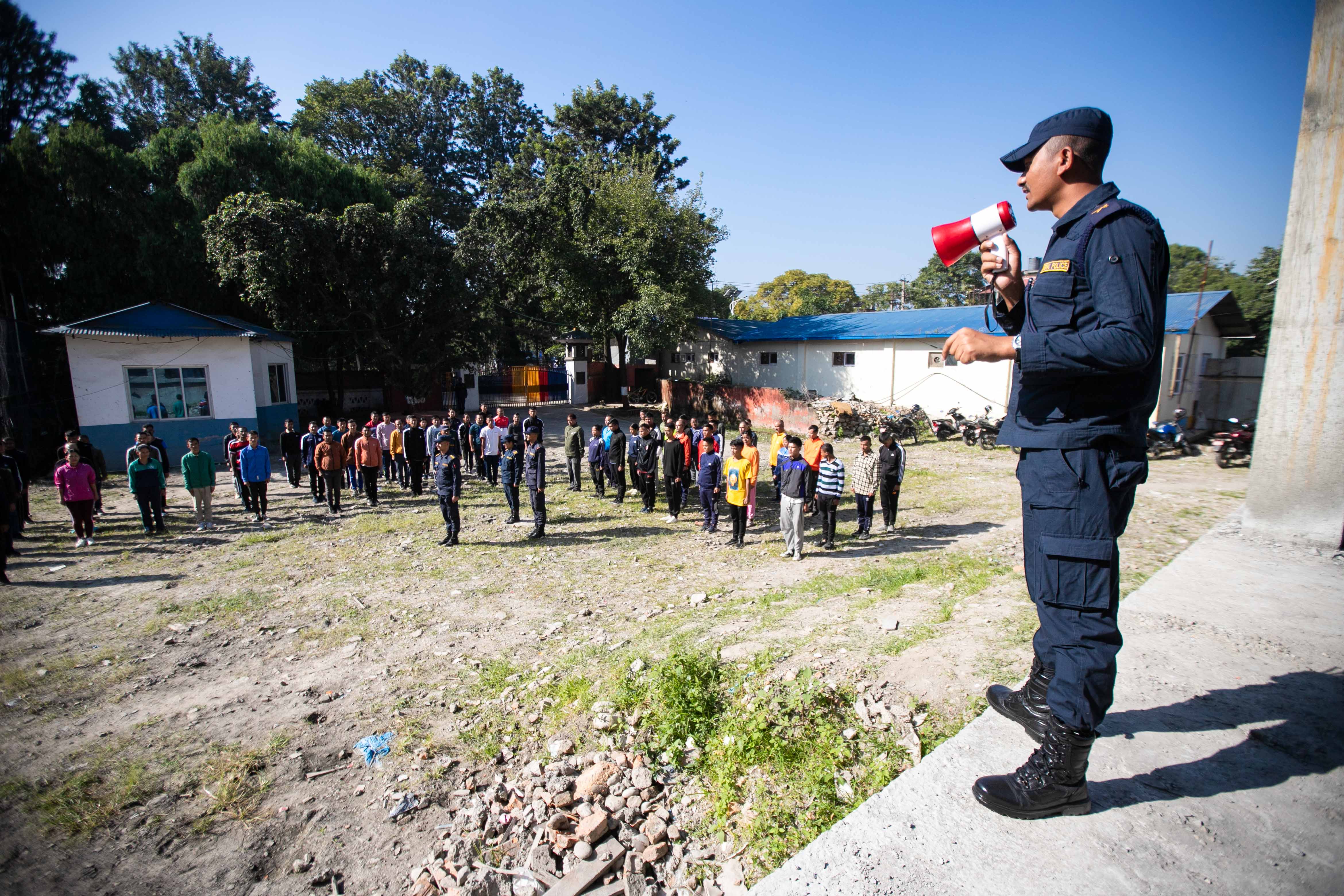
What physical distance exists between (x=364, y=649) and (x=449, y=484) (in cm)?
360

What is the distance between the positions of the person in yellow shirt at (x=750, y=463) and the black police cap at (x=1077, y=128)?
657 centimetres

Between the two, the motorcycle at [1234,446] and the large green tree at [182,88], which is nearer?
the motorcycle at [1234,446]

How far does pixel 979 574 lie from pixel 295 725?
6.31 m

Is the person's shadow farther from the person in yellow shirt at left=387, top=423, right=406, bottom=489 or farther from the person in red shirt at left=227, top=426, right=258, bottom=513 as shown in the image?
the person in yellow shirt at left=387, top=423, right=406, bottom=489

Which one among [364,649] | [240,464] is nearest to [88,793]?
[364,649]

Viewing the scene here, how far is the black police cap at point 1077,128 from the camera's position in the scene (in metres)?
1.84

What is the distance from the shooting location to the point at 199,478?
33.6 ft

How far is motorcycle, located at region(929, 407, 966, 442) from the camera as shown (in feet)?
60.8

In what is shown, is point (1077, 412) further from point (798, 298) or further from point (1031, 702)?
point (798, 298)

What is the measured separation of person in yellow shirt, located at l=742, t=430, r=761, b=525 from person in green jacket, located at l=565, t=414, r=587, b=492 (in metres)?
4.83

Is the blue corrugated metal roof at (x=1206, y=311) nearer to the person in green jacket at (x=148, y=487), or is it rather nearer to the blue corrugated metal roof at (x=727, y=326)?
the blue corrugated metal roof at (x=727, y=326)

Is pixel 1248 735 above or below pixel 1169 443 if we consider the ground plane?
above

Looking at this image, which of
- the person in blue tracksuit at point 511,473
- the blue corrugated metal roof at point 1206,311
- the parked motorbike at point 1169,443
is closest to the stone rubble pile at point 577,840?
the person in blue tracksuit at point 511,473

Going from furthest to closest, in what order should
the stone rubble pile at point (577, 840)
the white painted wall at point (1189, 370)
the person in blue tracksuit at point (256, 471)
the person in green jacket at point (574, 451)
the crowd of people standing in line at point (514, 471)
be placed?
the white painted wall at point (1189, 370), the person in green jacket at point (574, 451), the person in blue tracksuit at point (256, 471), the crowd of people standing in line at point (514, 471), the stone rubble pile at point (577, 840)
